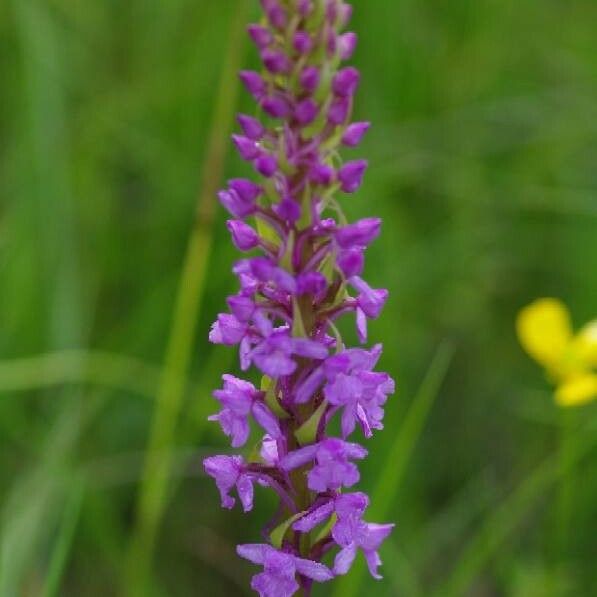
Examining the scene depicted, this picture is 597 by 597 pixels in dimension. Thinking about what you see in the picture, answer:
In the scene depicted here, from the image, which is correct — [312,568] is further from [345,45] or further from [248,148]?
[345,45]

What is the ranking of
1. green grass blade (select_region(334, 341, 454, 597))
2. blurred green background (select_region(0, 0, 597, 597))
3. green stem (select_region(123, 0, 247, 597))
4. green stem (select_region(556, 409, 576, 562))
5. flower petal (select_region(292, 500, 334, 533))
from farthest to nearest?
blurred green background (select_region(0, 0, 597, 597))
green stem (select_region(123, 0, 247, 597))
green stem (select_region(556, 409, 576, 562))
green grass blade (select_region(334, 341, 454, 597))
flower petal (select_region(292, 500, 334, 533))

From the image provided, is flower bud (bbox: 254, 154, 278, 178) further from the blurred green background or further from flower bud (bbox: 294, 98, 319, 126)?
the blurred green background

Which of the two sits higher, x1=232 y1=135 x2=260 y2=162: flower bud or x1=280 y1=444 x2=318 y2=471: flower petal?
x1=232 y1=135 x2=260 y2=162: flower bud

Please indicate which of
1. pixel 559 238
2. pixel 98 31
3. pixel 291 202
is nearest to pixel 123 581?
pixel 291 202

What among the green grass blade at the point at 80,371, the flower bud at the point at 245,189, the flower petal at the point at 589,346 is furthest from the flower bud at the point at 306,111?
the green grass blade at the point at 80,371

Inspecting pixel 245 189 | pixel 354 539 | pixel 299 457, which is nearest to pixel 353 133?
pixel 245 189

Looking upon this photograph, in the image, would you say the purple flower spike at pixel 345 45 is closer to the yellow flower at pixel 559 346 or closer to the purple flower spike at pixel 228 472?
the purple flower spike at pixel 228 472

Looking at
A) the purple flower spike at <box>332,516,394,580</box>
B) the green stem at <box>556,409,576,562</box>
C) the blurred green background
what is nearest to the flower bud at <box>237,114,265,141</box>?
the purple flower spike at <box>332,516,394,580</box>
